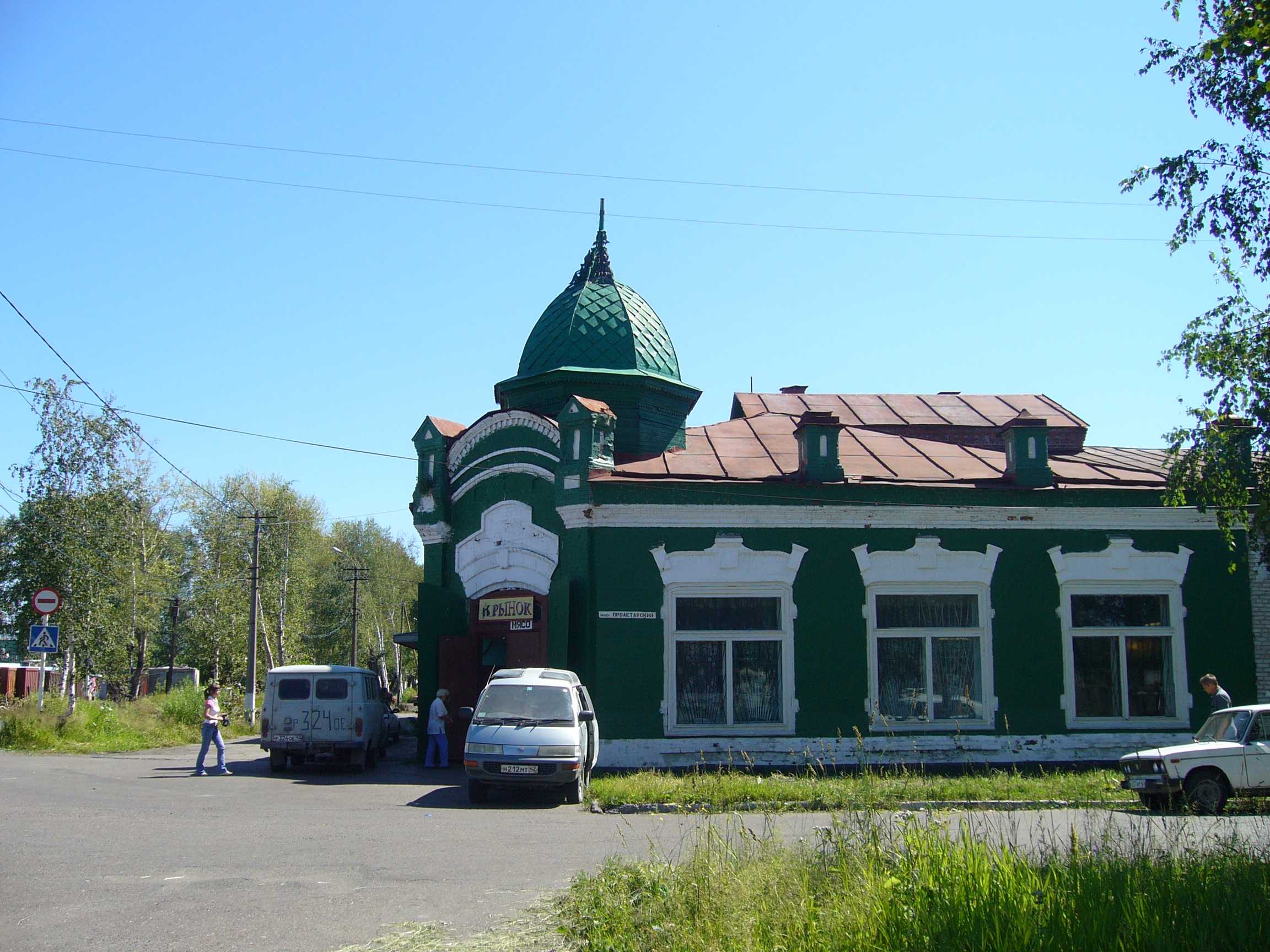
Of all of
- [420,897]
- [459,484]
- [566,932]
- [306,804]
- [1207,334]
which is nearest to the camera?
[566,932]

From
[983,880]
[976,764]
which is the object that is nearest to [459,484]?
[976,764]

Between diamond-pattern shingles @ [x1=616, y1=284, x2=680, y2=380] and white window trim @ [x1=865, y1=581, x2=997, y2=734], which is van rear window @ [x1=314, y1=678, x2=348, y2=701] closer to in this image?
diamond-pattern shingles @ [x1=616, y1=284, x2=680, y2=380]

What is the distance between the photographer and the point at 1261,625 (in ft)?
60.6

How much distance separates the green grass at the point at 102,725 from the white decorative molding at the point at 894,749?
14601 mm

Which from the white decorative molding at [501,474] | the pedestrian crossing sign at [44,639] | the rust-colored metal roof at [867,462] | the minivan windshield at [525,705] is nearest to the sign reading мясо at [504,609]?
the white decorative molding at [501,474]

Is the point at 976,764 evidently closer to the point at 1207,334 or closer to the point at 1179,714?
the point at 1179,714

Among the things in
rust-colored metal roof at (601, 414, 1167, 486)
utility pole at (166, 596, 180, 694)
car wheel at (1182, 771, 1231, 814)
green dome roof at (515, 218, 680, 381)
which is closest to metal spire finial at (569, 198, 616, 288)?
green dome roof at (515, 218, 680, 381)

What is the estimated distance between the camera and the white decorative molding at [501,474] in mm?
18688

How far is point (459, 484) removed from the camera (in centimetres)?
2052

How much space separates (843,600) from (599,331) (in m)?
7.55

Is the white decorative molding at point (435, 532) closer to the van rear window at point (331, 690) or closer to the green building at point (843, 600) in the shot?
the green building at point (843, 600)

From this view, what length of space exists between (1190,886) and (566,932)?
12.7 ft

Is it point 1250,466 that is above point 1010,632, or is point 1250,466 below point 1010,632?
above

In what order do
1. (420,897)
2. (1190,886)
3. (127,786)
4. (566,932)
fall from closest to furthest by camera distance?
1. (1190,886)
2. (566,932)
3. (420,897)
4. (127,786)
